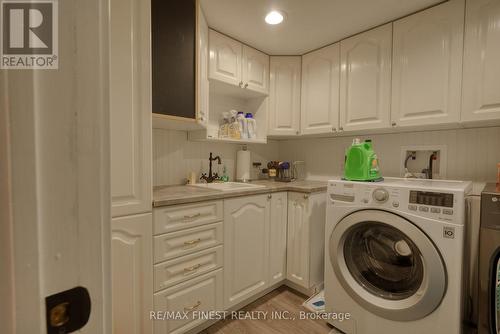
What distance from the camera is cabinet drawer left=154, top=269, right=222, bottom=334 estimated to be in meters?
1.19

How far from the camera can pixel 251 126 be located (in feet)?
6.91

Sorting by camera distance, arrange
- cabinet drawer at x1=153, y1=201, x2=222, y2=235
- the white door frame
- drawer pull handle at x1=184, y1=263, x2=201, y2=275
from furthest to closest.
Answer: drawer pull handle at x1=184, y1=263, x2=201, y2=275
cabinet drawer at x1=153, y1=201, x2=222, y2=235
the white door frame

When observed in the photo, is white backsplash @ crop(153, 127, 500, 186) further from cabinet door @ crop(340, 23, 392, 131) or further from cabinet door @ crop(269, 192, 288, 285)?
cabinet door @ crop(269, 192, 288, 285)

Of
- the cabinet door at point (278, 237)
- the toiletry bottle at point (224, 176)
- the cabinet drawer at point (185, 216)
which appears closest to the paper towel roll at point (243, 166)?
the toiletry bottle at point (224, 176)

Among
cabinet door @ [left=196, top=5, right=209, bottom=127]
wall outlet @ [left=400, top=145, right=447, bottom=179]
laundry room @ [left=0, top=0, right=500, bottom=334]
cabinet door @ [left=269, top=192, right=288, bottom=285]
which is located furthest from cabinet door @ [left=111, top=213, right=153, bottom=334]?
wall outlet @ [left=400, top=145, right=447, bottom=179]

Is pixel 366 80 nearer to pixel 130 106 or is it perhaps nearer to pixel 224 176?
pixel 224 176

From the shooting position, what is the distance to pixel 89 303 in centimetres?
30

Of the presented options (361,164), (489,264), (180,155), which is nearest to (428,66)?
(361,164)

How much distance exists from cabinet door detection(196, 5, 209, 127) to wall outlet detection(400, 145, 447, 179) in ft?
5.27

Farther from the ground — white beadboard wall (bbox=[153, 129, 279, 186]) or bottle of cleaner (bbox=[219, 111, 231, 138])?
bottle of cleaner (bbox=[219, 111, 231, 138])

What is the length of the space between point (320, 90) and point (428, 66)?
765 millimetres

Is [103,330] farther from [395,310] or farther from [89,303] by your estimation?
[395,310]

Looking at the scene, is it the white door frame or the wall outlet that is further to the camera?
the wall outlet

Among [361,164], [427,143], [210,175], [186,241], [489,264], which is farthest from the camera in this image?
[210,175]
